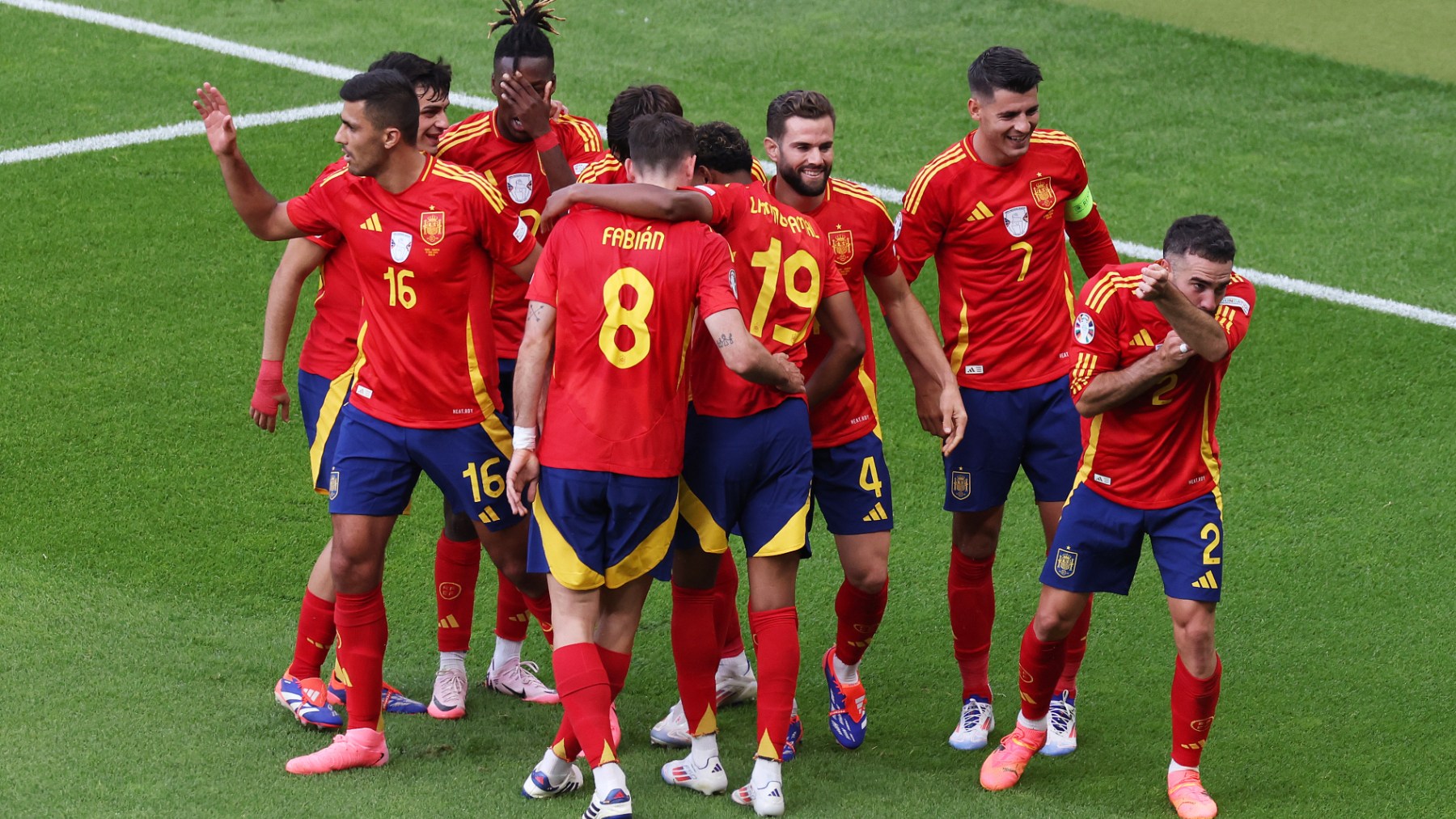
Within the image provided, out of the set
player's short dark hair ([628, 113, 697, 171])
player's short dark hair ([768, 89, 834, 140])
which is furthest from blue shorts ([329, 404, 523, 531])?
player's short dark hair ([768, 89, 834, 140])

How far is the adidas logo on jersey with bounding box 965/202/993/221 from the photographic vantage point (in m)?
6.37

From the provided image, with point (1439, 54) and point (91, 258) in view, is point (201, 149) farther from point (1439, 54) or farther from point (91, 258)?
point (1439, 54)

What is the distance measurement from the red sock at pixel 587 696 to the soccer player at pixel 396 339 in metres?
0.66

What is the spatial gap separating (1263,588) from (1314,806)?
2.04 m

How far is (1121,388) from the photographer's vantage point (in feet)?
18.3

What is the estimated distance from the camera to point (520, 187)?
6.79 meters

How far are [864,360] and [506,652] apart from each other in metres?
1.86

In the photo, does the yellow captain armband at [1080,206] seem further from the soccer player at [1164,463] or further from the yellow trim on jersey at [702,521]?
the yellow trim on jersey at [702,521]

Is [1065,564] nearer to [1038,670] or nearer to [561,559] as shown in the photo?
[1038,670]

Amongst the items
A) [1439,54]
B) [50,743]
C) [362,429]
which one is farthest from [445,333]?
[1439,54]

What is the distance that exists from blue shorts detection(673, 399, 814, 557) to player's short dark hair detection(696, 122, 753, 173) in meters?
0.81

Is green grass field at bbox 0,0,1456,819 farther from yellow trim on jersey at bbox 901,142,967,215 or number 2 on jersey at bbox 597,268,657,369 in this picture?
yellow trim on jersey at bbox 901,142,967,215

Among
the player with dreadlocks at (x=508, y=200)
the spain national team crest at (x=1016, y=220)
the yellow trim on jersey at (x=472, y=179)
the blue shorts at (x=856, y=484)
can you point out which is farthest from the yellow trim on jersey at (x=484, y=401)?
the spain national team crest at (x=1016, y=220)

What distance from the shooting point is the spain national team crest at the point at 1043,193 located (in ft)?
21.0
